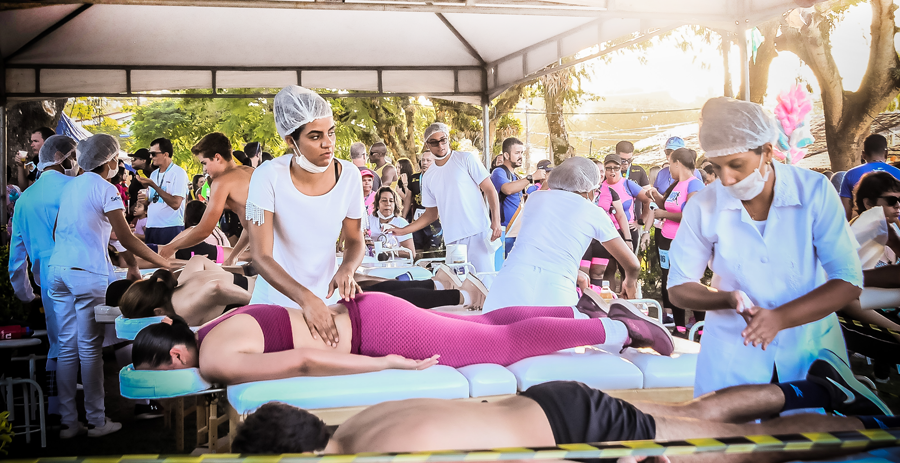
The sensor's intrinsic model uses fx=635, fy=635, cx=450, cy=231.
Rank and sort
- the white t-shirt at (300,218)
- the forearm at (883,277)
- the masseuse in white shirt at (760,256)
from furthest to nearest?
the forearm at (883,277) → the white t-shirt at (300,218) → the masseuse in white shirt at (760,256)

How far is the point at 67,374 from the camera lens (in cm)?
340

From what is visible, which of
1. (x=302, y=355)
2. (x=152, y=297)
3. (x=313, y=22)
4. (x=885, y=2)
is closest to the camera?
(x=302, y=355)

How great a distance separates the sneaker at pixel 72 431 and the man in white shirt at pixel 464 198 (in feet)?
8.79

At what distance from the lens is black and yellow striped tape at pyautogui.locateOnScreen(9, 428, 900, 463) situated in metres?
1.08

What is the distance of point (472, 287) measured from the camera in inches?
153

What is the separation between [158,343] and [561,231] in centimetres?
186

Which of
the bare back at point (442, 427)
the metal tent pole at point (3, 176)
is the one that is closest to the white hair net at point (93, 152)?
the bare back at point (442, 427)

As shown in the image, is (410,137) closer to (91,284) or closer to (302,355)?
(91,284)

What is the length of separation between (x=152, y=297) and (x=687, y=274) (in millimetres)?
2607

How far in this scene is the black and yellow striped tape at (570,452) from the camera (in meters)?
1.08

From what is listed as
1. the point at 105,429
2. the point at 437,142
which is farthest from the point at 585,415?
the point at 437,142

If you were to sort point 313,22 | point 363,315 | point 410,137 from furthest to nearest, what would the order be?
point 410,137
point 313,22
point 363,315

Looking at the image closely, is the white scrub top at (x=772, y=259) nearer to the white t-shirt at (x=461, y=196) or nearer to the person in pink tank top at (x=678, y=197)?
the white t-shirt at (x=461, y=196)

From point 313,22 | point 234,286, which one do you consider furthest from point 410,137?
point 234,286
